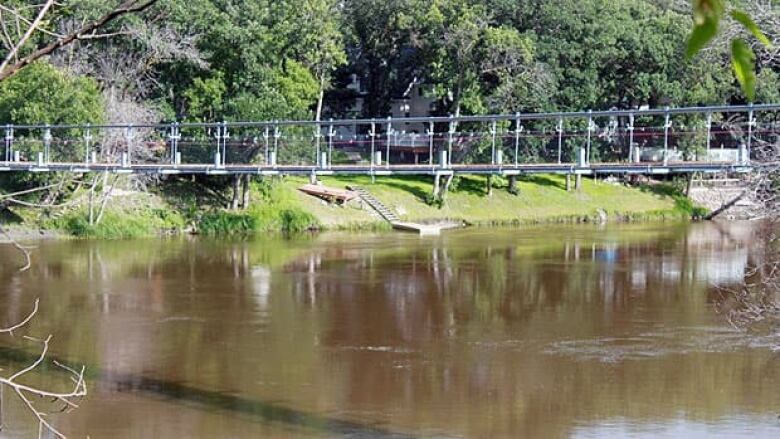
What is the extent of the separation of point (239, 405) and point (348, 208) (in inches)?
788

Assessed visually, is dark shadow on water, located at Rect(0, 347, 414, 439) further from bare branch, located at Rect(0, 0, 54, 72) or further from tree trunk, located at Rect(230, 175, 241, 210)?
tree trunk, located at Rect(230, 175, 241, 210)

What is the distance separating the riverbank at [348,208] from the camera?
28.1 metres

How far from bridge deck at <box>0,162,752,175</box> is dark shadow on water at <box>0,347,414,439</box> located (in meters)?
7.23

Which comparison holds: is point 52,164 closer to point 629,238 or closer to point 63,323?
point 63,323

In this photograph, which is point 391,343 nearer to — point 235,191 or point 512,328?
point 512,328

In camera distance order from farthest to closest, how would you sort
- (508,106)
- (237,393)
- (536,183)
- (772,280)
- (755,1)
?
(536,183)
(508,106)
(237,393)
(772,280)
(755,1)

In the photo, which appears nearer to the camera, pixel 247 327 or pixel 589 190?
pixel 247 327

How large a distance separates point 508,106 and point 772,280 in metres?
23.5

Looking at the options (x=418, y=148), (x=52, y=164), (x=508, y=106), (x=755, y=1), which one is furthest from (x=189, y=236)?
(x=755, y=1)

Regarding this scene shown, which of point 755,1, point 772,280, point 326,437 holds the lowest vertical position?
point 326,437

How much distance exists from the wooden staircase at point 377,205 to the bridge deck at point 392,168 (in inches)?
203

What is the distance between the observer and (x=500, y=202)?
113 feet

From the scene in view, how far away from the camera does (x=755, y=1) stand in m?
9.35

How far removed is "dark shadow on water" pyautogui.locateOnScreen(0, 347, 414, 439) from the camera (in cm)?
1096
